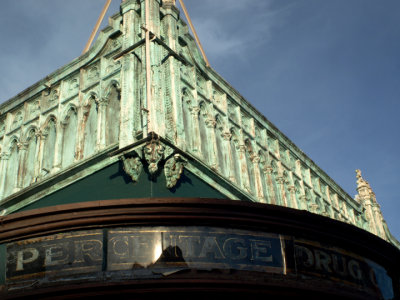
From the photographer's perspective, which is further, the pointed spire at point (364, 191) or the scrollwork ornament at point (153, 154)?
the pointed spire at point (364, 191)

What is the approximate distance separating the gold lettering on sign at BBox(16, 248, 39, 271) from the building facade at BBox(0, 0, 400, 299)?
0.07 feet

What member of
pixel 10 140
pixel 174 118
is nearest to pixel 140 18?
pixel 174 118

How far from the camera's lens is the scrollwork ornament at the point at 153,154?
1493 cm

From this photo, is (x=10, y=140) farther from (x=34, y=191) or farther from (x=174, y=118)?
(x=174, y=118)

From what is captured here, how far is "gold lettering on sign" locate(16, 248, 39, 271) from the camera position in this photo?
11602 mm

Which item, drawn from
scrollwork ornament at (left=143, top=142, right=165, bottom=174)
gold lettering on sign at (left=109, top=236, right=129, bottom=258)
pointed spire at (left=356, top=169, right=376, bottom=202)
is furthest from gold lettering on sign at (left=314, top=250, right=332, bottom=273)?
pointed spire at (left=356, top=169, right=376, bottom=202)

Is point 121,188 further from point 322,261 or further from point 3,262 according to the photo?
point 322,261

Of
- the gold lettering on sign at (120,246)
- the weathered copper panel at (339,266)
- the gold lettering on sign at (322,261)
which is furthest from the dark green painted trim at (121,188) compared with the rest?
the gold lettering on sign at (322,261)

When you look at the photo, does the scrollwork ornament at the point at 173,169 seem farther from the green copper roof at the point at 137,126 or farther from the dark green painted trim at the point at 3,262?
the dark green painted trim at the point at 3,262

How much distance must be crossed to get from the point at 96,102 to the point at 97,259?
7.24 metres

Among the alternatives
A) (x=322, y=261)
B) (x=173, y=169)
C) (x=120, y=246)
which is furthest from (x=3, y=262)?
(x=322, y=261)

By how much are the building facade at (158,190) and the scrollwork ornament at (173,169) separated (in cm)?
3

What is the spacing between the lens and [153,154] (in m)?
15.0

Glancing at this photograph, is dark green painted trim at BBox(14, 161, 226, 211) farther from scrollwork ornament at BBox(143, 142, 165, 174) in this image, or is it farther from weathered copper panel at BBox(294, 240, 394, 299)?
weathered copper panel at BBox(294, 240, 394, 299)
